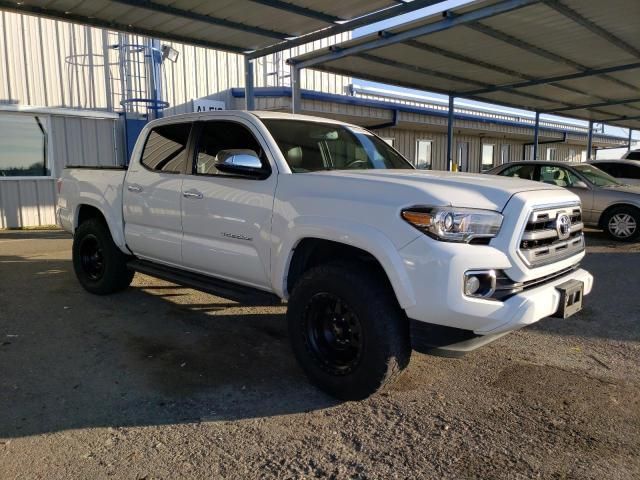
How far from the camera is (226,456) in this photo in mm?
2830

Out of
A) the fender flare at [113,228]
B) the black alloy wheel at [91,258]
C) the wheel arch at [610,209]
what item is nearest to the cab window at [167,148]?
the fender flare at [113,228]

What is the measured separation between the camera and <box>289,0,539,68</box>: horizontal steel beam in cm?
702

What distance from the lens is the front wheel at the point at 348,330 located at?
312cm

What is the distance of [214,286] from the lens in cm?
430

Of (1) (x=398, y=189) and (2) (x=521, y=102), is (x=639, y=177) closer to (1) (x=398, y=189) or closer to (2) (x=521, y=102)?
(2) (x=521, y=102)

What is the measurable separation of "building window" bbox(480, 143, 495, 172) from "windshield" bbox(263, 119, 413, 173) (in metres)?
20.3

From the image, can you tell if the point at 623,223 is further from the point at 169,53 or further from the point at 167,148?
the point at 169,53

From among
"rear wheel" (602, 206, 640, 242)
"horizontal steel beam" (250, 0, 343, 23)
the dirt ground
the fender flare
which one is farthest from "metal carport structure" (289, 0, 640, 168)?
the dirt ground

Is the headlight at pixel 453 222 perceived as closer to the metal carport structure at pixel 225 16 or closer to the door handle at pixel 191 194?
the door handle at pixel 191 194

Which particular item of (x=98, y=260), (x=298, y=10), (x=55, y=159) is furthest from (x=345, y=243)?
(x=55, y=159)

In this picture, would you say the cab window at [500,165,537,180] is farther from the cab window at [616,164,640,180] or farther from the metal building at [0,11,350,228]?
the metal building at [0,11,350,228]

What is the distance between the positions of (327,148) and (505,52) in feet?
22.3

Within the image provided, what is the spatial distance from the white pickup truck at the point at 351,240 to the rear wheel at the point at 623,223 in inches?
291

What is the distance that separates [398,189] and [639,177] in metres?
11.9
